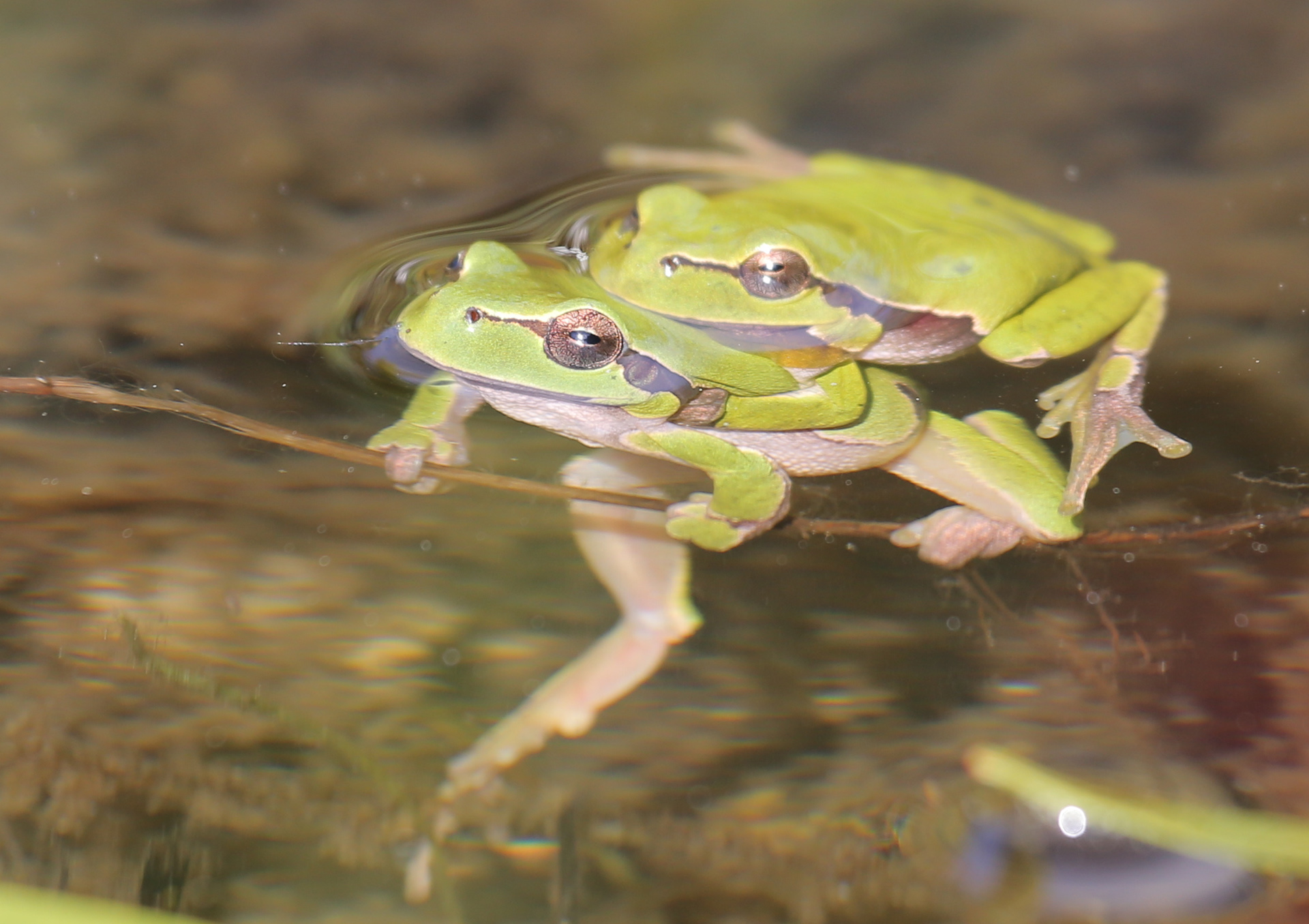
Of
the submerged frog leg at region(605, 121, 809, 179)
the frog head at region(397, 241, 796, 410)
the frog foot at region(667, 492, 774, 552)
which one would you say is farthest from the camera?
the submerged frog leg at region(605, 121, 809, 179)

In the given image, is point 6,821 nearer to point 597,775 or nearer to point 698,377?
point 597,775

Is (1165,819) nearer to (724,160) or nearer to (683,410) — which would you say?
(683,410)

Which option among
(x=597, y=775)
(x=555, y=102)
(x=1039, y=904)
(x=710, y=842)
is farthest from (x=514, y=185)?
→ (x=1039, y=904)

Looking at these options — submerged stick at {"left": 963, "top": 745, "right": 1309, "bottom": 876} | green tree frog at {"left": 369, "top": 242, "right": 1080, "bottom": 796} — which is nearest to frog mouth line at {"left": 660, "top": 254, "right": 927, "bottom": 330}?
green tree frog at {"left": 369, "top": 242, "right": 1080, "bottom": 796}

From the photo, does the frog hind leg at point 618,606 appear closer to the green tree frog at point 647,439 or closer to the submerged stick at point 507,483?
the green tree frog at point 647,439

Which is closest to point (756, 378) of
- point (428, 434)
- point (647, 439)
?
point (647, 439)

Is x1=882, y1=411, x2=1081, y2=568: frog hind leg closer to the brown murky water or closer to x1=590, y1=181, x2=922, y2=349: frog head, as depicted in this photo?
the brown murky water
